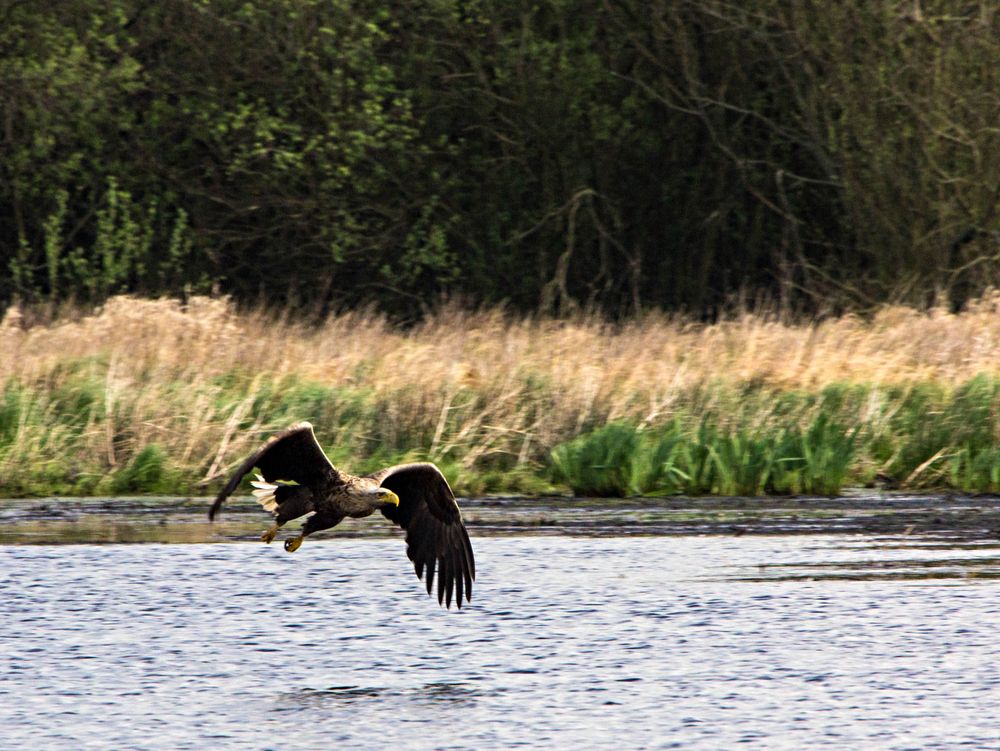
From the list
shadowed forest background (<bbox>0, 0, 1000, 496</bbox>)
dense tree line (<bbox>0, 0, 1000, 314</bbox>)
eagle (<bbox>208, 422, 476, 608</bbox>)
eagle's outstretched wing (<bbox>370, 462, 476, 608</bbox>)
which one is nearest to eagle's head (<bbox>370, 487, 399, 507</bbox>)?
eagle (<bbox>208, 422, 476, 608</bbox>)

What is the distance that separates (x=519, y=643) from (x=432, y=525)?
2.51 ft

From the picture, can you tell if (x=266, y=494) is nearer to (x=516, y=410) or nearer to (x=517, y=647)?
(x=517, y=647)

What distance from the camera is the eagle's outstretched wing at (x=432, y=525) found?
8930 mm

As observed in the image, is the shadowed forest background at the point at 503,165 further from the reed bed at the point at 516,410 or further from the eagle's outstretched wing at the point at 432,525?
the eagle's outstretched wing at the point at 432,525

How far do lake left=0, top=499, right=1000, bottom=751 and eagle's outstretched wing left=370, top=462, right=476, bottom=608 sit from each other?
29cm

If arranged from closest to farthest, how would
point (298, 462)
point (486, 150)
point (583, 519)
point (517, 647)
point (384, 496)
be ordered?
point (517, 647)
point (384, 496)
point (298, 462)
point (583, 519)
point (486, 150)

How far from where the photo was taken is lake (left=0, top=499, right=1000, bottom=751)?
7062mm

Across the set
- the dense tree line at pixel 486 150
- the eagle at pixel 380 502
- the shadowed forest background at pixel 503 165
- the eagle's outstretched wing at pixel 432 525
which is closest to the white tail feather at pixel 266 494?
the eagle at pixel 380 502

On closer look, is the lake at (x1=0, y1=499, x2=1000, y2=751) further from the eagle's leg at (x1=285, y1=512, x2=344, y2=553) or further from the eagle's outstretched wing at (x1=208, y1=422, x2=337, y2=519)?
the eagle's outstretched wing at (x1=208, y1=422, x2=337, y2=519)

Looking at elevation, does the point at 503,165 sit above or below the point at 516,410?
above

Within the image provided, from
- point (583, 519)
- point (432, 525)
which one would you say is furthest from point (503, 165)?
point (432, 525)

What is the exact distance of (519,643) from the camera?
8.64 meters

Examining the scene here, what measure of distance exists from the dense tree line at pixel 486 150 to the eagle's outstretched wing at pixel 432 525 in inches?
537

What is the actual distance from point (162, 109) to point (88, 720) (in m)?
18.5
